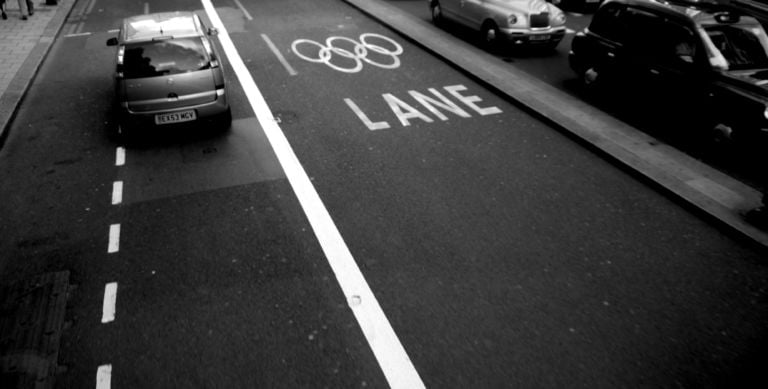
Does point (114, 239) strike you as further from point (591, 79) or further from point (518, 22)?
point (518, 22)

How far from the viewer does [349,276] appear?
5.16m

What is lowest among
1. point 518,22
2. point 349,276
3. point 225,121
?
point 349,276

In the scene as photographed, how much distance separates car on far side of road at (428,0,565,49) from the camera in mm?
11859

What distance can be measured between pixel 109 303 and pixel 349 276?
7.82 ft

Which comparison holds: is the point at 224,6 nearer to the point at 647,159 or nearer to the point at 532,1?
the point at 532,1

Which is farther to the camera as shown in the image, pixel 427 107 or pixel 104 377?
pixel 427 107

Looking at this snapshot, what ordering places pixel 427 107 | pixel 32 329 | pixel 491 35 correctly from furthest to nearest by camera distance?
pixel 491 35 → pixel 427 107 → pixel 32 329

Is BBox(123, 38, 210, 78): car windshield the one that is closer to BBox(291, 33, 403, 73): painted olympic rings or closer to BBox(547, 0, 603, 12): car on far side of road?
BBox(291, 33, 403, 73): painted olympic rings

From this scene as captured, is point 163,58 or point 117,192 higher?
point 163,58

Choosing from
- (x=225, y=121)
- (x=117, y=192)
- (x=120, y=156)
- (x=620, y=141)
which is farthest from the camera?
(x=225, y=121)

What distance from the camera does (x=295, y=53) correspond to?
1226 centimetres

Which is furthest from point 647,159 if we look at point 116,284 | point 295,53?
point 295,53

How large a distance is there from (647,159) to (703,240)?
194 centimetres

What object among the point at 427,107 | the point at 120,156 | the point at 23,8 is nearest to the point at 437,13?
the point at 427,107
